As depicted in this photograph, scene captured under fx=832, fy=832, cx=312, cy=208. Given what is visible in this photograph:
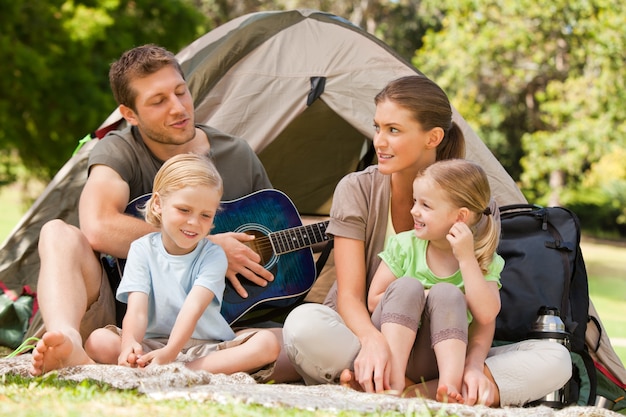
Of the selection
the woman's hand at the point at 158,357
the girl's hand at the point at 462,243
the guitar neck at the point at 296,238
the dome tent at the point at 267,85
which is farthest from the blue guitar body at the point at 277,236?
the girl's hand at the point at 462,243

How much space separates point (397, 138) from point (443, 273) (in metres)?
0.47

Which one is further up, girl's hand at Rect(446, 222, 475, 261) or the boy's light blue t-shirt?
girl's hand at Rect(446, 222, 475, 261)

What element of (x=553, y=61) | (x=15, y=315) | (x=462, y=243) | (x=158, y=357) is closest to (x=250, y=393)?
(x=158, y=357)

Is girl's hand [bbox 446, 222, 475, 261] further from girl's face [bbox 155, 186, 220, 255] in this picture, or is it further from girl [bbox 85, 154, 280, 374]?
girl's face [bbox 155, 186, 220, 255]

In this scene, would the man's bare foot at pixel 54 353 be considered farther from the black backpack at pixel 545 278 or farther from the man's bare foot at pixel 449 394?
the black backpack at pixel 545 278

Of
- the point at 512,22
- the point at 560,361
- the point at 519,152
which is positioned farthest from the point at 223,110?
the point at 519,152

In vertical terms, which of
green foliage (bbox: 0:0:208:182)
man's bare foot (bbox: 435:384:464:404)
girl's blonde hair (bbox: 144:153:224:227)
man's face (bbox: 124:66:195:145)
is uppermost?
green foliage (bbox: 0:0:208:182)

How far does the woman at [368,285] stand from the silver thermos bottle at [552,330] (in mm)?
91

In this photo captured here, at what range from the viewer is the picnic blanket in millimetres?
2078

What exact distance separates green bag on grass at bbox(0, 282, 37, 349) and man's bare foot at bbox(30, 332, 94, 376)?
1.30 meters

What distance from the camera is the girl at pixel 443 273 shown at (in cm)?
243

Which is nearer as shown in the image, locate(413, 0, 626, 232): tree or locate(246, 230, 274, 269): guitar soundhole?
locate(246, 230, 274, 269): guitar soundhole

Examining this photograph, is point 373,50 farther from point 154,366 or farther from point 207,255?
point 154,366

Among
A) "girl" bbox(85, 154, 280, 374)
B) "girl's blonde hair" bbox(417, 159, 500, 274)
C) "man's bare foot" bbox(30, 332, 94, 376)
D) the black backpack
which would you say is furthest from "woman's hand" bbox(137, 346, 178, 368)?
the black backpack
